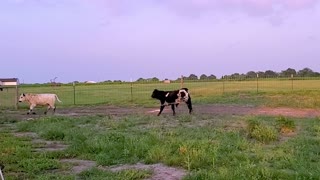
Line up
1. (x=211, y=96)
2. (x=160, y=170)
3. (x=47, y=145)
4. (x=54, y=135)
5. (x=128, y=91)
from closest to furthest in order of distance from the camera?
(x=160, y=170) < (x=47, y=145) < (x=54, y=135) < (x=211, y=96) < (x=128, y=91)

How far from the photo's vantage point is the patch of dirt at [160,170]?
27.6 ft

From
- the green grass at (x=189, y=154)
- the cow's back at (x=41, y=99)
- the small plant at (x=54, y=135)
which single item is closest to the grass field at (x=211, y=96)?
the cow's back at (x=41, y=99)

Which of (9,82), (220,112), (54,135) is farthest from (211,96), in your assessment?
(54,135)

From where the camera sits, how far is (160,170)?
8984 millimetres

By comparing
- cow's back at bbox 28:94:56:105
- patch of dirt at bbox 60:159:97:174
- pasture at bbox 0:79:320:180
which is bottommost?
patch of dirt at bbox 60:159:97:174

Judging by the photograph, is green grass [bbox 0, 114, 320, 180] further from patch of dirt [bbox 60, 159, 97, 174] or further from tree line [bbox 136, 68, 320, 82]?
tree line [bbox 136, 68, 320, 82]

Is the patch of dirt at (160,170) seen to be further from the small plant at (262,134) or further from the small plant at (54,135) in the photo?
the small plant at (54,135)

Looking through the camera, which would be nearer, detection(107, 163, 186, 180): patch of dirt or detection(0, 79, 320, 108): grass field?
detection(107, 163, 186, 180): patch of dirt

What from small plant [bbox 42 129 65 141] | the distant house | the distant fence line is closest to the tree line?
the distant fence line

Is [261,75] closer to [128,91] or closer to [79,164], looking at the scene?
[128,91]

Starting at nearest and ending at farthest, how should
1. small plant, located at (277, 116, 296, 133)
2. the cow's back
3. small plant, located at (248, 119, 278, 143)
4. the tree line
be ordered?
small plant, located at (248, 119, 278, 143)
small plant, located at (277, 116, 296, 133)
the cow's back
the tree line

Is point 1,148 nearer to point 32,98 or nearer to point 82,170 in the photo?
point 82,170

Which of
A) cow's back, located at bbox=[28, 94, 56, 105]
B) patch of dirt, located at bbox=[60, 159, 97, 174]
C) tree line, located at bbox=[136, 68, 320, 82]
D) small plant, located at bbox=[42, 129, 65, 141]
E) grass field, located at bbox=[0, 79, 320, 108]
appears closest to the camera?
patch of dirt, located at bbox=[60, 159, 97, 174]

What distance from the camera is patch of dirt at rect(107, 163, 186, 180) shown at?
841cm
